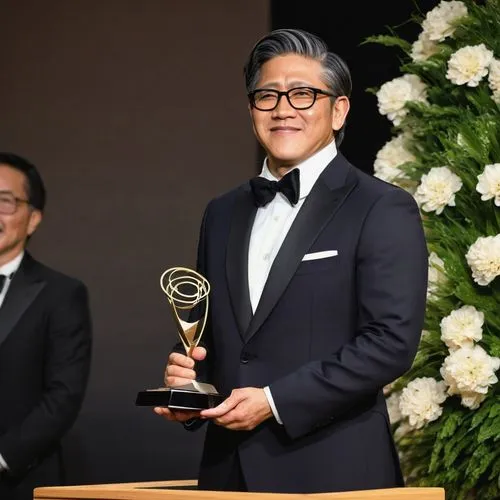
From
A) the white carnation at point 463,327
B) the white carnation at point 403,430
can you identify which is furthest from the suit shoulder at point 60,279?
the white carnation at point 463,327

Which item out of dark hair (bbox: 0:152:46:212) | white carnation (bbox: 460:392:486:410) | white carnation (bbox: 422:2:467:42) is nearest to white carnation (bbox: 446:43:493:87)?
white carnation (bbox: 422:2:467:42)

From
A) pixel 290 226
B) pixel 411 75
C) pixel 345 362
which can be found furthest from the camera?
pixel 411 75

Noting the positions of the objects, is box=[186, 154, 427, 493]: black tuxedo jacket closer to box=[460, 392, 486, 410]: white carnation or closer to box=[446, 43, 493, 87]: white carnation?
box=[460, 392, 486, 410]: white carnation

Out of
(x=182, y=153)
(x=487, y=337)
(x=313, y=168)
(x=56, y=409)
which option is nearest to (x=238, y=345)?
(x=313, y=168)

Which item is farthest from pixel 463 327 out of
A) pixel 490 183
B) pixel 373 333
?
pixel 373 333

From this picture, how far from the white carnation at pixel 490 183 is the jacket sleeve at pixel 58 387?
1349 mm

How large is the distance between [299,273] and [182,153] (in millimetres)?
2829

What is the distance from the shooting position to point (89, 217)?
5227 mm

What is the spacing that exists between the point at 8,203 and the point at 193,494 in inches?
89.1

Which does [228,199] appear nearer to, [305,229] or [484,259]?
[305,229]

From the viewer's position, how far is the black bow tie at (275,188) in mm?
2510

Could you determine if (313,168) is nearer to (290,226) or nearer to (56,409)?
(290,226)

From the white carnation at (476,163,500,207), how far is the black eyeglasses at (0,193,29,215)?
157 centimetres

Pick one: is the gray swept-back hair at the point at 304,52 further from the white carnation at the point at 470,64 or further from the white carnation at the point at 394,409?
the white carnation at the point at 394,409
